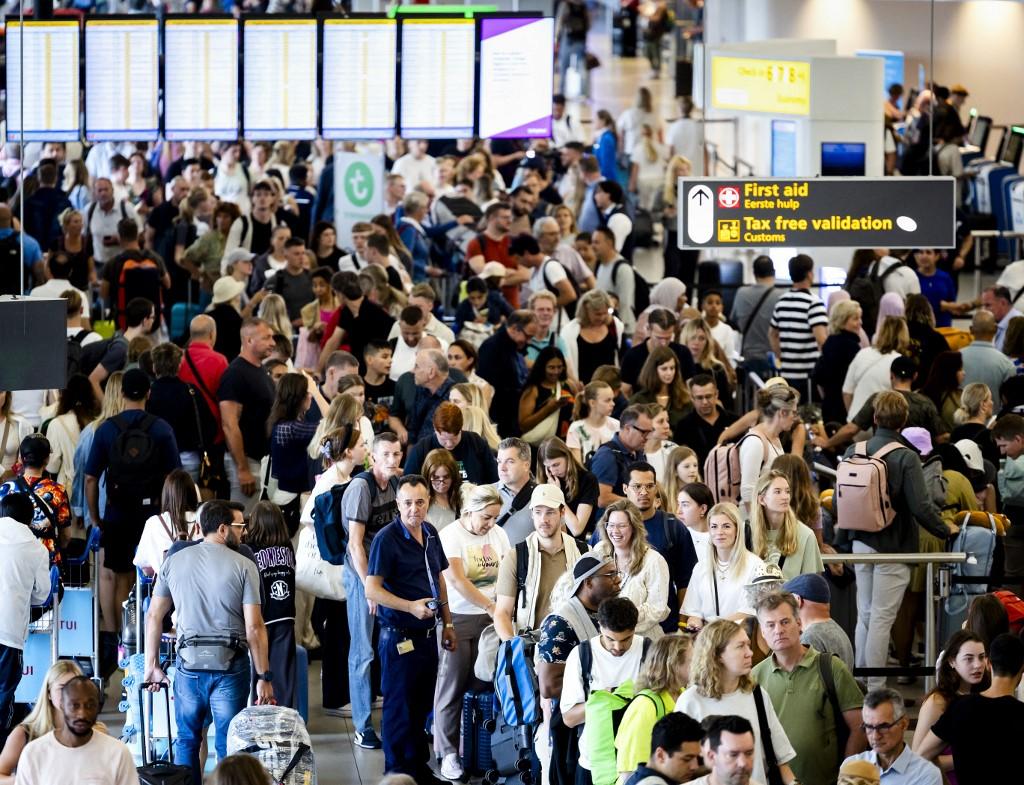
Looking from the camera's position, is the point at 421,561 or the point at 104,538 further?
the point at 104,538

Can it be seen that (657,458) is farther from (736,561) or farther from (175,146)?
(175,146)

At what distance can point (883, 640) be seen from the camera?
419 inches

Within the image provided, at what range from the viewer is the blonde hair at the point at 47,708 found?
7688 mm

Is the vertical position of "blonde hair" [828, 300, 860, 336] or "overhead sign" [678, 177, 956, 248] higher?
"overhead sign" [678, 177, 956, 248]

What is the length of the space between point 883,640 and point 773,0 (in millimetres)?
18272

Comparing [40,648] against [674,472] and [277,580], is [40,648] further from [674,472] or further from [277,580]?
[674,472]

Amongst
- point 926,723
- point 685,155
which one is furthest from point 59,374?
point 685,155

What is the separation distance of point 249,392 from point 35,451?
2.26 m

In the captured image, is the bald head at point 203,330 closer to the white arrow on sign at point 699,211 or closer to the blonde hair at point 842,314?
the white arrow on sign at point 699,211

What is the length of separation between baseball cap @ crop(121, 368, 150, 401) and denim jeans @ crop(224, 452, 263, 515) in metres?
1.40

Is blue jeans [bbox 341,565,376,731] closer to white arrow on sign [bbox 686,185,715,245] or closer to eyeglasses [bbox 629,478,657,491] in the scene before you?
eyeglasses [bbox 629,478,657,491]

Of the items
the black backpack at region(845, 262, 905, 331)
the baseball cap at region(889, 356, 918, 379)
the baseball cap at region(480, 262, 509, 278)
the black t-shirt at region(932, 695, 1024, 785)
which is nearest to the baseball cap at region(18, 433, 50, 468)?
the black t-shirt at region(932, 695, 1024, 785)

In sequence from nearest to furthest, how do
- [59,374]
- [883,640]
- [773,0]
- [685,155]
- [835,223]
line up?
[59,374]
[883,640]
[835,223]
[685,155]
[773,0]

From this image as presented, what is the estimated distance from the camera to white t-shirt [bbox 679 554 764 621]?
29.3ft
